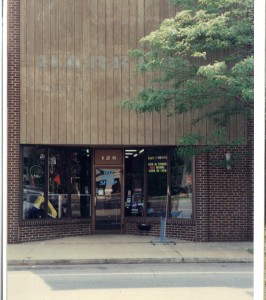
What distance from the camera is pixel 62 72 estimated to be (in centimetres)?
1262

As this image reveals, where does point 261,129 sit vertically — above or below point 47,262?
above

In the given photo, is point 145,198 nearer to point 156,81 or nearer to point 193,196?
point 193,196

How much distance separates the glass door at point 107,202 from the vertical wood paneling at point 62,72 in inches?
87.7

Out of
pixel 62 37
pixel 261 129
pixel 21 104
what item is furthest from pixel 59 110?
pixel 261 129

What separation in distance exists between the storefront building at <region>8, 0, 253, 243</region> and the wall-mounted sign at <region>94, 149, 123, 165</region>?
101cm

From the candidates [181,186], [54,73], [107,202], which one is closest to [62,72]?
[54,73]

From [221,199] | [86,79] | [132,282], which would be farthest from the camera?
[221,199]

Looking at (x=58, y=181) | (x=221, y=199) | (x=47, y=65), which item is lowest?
(x=221, y=199)

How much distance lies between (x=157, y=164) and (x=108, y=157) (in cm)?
151

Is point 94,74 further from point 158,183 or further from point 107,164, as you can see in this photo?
point 158,183

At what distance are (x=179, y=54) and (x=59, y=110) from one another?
135 inches

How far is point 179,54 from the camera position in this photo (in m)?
11.6

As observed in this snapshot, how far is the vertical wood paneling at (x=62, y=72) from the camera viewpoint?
41.1 feet

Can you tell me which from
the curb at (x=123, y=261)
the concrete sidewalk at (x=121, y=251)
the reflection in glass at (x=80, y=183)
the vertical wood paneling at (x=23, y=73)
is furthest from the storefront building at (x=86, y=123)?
the curb at (x=123, y=261)
